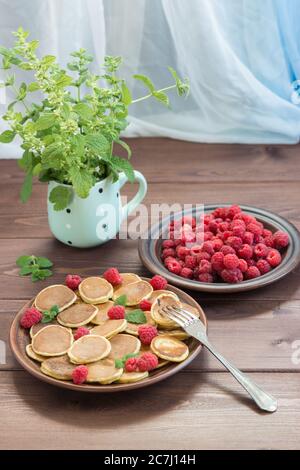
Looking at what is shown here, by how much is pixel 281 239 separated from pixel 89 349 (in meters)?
0.41

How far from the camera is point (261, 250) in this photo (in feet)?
4.07

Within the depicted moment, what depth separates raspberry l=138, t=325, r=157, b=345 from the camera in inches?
41.5

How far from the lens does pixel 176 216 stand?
137 centimetres

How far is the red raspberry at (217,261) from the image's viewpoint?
1.20 meters

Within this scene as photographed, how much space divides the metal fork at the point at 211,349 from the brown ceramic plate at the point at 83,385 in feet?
0.05

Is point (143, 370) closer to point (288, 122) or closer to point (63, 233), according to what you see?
point (63, 233)

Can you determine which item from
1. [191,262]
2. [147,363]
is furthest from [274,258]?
[147,363]

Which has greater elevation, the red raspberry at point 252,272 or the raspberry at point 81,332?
the red raspberry at point 252,272

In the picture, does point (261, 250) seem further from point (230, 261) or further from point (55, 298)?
point (55, 298)

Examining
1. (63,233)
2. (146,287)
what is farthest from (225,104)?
(146,287)

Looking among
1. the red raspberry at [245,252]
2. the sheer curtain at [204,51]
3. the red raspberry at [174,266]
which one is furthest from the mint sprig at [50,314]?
the sheer curtain at [204,51]

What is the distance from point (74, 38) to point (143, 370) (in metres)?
0.97

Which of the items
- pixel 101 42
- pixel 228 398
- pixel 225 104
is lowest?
pixel 228 398

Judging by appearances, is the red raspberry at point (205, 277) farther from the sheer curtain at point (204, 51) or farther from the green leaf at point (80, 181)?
the sheer curtain at point (204, 51)
